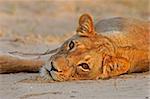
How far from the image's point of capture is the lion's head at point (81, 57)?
16.7 ft

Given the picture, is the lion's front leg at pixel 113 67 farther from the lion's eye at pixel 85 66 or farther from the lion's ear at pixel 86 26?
the lion's ear at pixel 86 26

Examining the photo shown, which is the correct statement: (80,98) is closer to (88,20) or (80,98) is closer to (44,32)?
(88,20)

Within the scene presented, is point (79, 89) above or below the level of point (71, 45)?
below

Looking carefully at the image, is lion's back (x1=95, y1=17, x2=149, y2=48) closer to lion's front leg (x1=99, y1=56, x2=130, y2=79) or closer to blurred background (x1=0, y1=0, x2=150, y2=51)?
lion's front leg (x1=99, y1=56, x2=130, y2=79)

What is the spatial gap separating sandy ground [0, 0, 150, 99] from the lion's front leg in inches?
2.0

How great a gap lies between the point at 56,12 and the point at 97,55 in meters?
7.95

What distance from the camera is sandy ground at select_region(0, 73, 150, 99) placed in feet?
15.8

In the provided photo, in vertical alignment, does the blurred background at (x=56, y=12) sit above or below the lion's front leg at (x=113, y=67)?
above

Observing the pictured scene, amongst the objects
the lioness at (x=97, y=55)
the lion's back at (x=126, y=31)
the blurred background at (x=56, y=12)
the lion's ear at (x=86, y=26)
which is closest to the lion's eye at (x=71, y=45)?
the lioness at (x=97, y=55)

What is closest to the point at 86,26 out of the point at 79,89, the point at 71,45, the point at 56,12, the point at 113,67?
the point at 71,45

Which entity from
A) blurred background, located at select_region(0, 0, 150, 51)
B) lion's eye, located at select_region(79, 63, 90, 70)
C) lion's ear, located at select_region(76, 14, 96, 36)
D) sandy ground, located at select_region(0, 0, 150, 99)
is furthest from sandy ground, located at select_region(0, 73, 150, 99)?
blurred background, located at select_region(0, 0, 150, 51)

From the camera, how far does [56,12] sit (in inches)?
516

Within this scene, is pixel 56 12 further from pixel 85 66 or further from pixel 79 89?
pixel 79 89

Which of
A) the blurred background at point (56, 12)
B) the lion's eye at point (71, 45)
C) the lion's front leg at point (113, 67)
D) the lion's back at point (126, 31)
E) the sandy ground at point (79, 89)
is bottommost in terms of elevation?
the sandy ground at point (79, 89)
